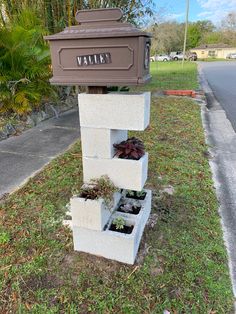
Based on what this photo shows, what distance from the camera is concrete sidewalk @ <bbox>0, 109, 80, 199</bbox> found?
295 cm

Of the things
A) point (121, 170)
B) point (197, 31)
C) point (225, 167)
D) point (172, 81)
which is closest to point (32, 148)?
point (121, 170)

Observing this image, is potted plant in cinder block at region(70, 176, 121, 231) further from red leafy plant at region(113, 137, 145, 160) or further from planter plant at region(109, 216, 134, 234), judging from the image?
red leafy plant at region(113, 137, 145, 160)

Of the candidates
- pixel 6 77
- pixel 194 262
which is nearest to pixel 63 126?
pixel 6 77

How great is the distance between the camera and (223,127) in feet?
17.4

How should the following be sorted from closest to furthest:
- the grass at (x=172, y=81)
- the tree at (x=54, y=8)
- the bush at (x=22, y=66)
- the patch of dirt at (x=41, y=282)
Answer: the patch of dirt at (x=41, y=282)
the bush at (x=22, y=66)
the tree at (x=54, y=8)
the grass at (x=172, y=81)

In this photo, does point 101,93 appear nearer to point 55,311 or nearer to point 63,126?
point 55,311

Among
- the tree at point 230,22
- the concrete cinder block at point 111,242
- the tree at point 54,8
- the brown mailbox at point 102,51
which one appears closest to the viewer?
the brown mailbox at point 102,51

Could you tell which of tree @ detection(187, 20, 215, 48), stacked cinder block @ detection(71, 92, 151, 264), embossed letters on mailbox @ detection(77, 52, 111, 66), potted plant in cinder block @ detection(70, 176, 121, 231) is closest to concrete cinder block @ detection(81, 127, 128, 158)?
stacked cinder block @ detection(71, 92, 151, 264)

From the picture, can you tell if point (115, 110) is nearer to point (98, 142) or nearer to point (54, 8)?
point (98, 142)

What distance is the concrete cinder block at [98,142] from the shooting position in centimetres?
183

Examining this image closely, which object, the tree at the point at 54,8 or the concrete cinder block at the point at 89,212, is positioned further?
the tree at the point at 54,8

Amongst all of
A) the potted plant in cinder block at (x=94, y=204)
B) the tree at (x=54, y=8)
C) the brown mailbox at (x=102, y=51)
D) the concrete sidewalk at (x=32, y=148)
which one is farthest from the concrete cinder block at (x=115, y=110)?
the tree at (x=54, y=8)

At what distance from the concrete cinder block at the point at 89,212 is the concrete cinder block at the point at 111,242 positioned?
6 centimetres

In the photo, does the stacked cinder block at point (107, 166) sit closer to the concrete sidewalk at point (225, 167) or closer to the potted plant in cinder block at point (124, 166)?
the potted plant in cinder block at point (124, 166)
